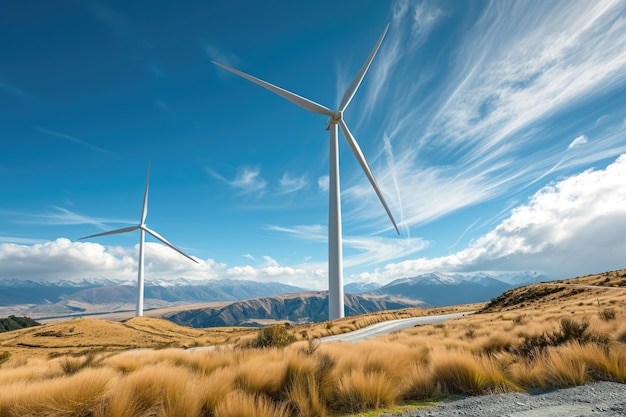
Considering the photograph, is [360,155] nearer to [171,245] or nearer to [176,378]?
[176,378]

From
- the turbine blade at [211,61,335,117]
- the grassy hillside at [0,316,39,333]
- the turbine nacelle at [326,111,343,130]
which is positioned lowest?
the grassy hillside at [0,316,39,333]

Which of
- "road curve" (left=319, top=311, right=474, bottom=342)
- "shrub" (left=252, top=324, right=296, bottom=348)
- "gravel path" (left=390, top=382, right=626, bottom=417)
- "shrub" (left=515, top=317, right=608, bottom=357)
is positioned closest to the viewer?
"gravel path" (left=390, top=382, right=626, bottom=417)

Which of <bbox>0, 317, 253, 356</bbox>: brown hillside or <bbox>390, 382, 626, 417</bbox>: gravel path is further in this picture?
<bbox>0, 317, 253, 356</bbox>: brown hillside

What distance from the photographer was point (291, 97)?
5216 centimetres

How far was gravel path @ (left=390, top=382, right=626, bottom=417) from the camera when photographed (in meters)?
5.70

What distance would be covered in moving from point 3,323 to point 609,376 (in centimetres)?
11645

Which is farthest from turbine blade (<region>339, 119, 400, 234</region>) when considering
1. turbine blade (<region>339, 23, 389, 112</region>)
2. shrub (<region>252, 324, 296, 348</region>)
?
shrub (<region>252, 324, 296, 348</region>)

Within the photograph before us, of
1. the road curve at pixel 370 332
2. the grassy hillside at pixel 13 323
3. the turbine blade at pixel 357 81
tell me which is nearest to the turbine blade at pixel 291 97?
the turbine blade at pixel 357 81

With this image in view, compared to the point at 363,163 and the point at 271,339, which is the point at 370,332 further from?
the point at 363,163

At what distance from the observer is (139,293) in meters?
89.3

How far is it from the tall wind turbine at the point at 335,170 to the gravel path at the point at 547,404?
41.9 metres

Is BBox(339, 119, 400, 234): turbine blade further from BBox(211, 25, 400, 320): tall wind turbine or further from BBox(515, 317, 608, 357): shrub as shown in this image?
BBox(515, 317, 608, 357): shrub

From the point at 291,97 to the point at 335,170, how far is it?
42.4 feet

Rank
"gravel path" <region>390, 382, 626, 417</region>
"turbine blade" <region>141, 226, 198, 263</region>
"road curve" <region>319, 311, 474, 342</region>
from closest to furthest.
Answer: "gravel path" <region>390, 382, 626, 417</region>, "road curve" <region>319, 311, 474, 342</region>, "turbine blade" <region>141, 226, 198, 263</region>
